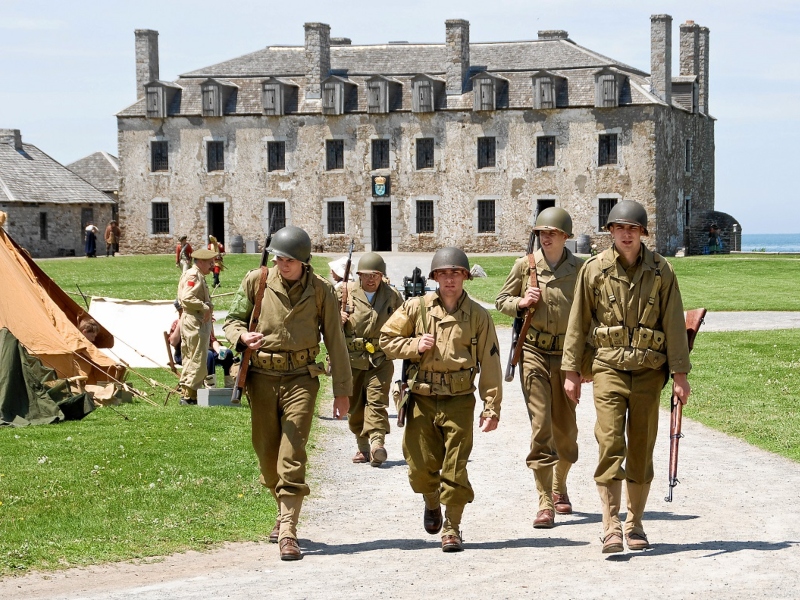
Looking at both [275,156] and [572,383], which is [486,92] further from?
[572,383]

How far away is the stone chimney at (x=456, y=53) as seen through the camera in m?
58.9

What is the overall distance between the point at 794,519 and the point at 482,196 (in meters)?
49.8

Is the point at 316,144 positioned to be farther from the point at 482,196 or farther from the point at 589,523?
the point at 589,523

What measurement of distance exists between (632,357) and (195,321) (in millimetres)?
8840

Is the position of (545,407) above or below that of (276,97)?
below

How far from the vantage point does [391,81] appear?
196 feet

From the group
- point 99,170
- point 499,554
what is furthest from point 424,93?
point 499,554

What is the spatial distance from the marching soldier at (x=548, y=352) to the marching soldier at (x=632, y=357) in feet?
3.03

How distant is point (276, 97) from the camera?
6012 centimetres

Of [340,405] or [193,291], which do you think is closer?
[340,405]

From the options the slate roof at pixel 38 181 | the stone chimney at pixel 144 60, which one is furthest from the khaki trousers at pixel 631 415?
the stone chimney at pixel 144 60

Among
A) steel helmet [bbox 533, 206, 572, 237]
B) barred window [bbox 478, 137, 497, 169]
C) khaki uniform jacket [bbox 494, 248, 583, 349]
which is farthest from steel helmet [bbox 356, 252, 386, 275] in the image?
barred window [bbox 478, 137, 497, 169]

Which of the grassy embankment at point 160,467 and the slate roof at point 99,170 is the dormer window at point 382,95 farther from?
the grassy embankment at point 160,467

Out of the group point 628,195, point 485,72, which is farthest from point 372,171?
point 628,195
